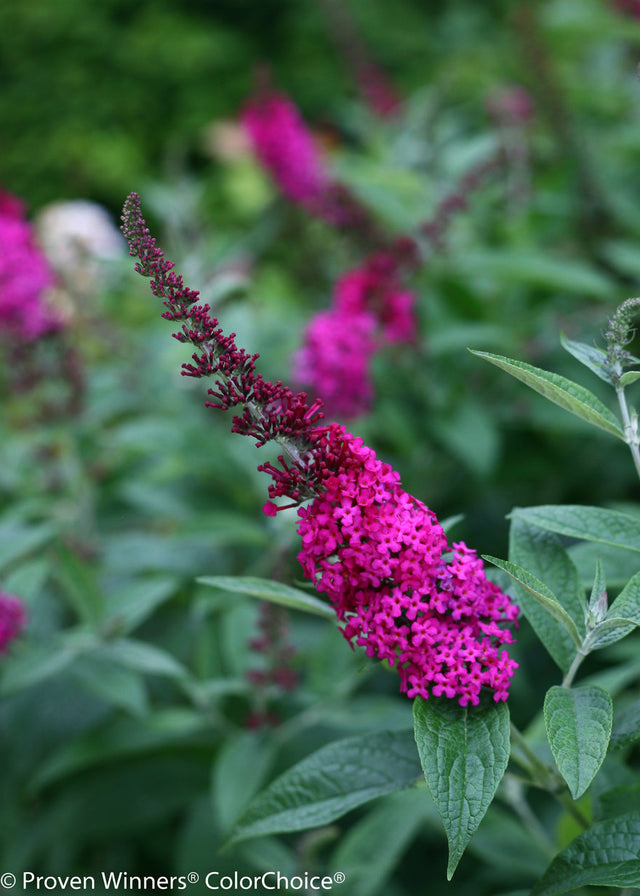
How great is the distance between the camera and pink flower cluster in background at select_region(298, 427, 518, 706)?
88 centimetres

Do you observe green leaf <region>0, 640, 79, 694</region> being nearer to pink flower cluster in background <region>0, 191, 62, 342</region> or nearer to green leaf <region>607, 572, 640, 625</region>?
pink flower cluster in background <region>0, 191, 62, 342</region>

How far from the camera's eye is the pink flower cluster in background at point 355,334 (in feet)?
6.51

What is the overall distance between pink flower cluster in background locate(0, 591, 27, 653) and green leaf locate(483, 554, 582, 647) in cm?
105

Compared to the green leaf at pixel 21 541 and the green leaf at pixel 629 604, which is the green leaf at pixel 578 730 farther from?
the green leaf at pixel 21 541

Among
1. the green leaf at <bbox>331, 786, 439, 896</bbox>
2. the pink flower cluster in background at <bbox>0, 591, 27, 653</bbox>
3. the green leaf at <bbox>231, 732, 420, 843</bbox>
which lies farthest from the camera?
the pink flower cluster in background at <bbox>0, 591, 27, 653</bbox>

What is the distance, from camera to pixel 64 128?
7559mm

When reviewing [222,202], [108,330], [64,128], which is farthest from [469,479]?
[64,128]

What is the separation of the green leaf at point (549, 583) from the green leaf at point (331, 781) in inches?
8.4

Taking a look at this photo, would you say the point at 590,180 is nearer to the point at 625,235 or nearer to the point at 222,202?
the point at 625,235

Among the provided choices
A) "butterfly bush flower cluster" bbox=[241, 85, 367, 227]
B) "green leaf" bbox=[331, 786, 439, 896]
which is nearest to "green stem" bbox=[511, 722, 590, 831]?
"green leaf" bbox=[331, 786, 439, 896]

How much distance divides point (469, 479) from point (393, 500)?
5.15 feet

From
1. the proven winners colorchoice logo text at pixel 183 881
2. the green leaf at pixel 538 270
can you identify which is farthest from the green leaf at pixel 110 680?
the green leaf at pixel 538 270

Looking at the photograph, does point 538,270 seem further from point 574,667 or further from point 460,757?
point 460,757

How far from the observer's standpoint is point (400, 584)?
35.2 inches
